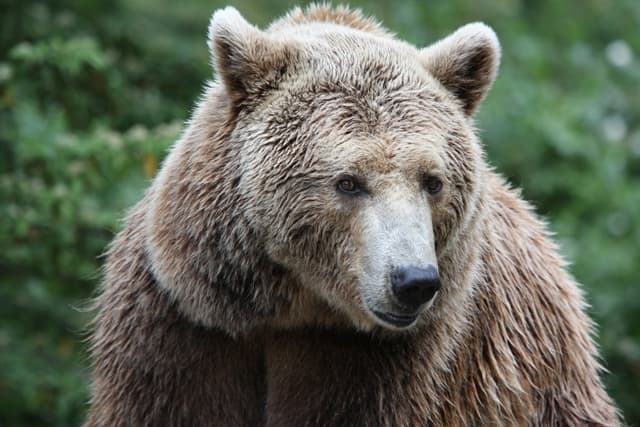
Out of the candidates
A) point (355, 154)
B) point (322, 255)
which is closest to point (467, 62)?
point (355, 154)

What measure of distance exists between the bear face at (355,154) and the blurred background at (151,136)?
183 centimetres

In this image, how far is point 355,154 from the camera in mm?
4789

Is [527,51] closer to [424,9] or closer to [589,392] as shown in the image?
[424,9]

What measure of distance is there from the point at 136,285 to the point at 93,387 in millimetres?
569

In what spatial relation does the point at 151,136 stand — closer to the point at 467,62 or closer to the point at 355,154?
the point at 467,62

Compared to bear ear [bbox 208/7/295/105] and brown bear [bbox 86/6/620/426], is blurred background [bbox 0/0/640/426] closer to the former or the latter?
brown bear [bbox 86/6/620/426]

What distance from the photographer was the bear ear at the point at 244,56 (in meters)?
5.03

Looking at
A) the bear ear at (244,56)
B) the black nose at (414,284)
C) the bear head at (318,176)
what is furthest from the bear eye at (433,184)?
the bear ear at (244,56)

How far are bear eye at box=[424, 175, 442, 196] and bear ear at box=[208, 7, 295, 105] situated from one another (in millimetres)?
787

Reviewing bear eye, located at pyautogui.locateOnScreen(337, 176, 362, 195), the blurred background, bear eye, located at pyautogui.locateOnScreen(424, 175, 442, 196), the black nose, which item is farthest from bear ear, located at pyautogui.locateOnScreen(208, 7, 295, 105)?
the blurred background

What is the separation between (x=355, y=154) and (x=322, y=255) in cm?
46

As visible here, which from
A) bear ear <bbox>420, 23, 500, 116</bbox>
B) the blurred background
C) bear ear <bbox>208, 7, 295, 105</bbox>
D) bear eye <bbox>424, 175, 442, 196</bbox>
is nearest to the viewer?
bear eye <bbox>424, 175, 442, 196</bbox>

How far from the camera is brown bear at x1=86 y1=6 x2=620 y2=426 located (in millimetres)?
4828

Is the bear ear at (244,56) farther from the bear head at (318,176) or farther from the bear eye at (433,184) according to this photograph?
the bear eye at (433,184)
